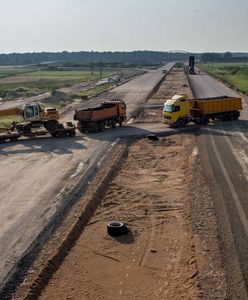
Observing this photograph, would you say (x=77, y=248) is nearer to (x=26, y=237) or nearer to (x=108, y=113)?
(x=26, y=237)

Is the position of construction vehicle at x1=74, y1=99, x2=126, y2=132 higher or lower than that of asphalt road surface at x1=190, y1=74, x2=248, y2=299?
higher

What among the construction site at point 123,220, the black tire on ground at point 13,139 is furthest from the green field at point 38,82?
the construction site at point 123,220

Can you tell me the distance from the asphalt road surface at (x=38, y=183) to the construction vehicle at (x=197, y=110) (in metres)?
3.27

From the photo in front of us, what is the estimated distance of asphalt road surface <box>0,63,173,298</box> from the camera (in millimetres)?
15879

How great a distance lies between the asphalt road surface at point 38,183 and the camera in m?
15.9

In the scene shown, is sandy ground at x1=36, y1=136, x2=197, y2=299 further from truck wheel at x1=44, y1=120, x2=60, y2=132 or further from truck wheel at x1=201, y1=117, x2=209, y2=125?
truck wheel at x1=201, y1=117, x2=209, y2=125

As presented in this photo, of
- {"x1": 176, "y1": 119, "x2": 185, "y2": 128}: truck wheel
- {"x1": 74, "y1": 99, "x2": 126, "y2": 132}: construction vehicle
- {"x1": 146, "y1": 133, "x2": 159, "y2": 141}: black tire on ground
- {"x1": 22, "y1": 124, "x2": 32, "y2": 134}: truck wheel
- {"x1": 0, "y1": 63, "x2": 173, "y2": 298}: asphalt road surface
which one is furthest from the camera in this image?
{"x1": 176, "y1": 119, "x2": 185, "y2": 128}: truck wheel

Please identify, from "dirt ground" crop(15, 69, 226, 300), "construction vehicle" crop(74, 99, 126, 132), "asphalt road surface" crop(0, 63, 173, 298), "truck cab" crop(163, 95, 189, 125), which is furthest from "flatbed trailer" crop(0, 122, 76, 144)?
"dirt ground" crop(15, 69, 226, 300)

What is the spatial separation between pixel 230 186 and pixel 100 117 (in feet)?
60.8

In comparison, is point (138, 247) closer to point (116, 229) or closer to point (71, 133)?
point (116, 229)

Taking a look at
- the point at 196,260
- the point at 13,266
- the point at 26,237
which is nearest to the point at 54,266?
the point at 13,266

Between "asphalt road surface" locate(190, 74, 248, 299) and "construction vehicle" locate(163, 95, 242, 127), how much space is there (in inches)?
65.3

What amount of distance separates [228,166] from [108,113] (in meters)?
15.8

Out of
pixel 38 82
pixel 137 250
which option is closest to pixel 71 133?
pixel 137 250
